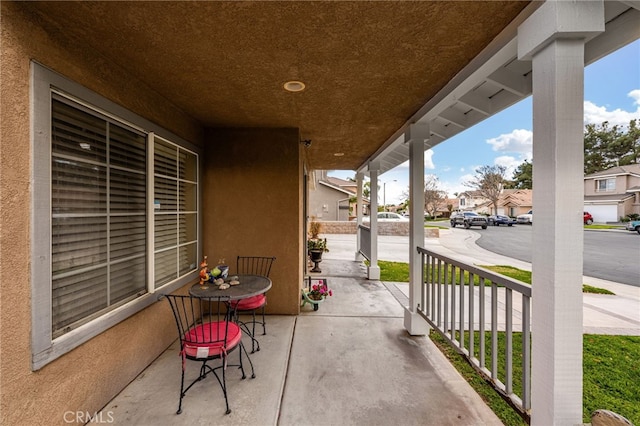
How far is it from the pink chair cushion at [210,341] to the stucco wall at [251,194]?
160 centimetres

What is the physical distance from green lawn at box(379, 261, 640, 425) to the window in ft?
99.0

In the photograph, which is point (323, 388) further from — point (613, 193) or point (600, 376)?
point (613, 193)

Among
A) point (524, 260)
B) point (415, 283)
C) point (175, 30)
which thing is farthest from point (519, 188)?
Answer: point (175, 30)

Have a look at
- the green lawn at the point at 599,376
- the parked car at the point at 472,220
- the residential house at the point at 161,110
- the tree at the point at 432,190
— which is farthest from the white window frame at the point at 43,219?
the tree at the point at 432,190

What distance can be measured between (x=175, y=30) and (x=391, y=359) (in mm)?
3307

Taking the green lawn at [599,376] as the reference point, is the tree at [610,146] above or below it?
above

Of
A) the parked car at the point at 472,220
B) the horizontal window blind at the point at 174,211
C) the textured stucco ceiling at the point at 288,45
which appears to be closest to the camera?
the textured stucco ceiling at the point at 288,45

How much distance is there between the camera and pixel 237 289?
8.41ft

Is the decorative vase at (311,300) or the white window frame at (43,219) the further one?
the decorative vase at (311,300)

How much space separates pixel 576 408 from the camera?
1.33 meters

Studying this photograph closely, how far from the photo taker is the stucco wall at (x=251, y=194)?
3.72 meters

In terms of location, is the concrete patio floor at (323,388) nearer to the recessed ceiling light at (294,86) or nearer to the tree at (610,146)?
the recessed ceiling light at (294,86)

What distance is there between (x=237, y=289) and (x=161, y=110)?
1993 mm

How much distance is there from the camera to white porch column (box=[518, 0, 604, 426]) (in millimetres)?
1331
